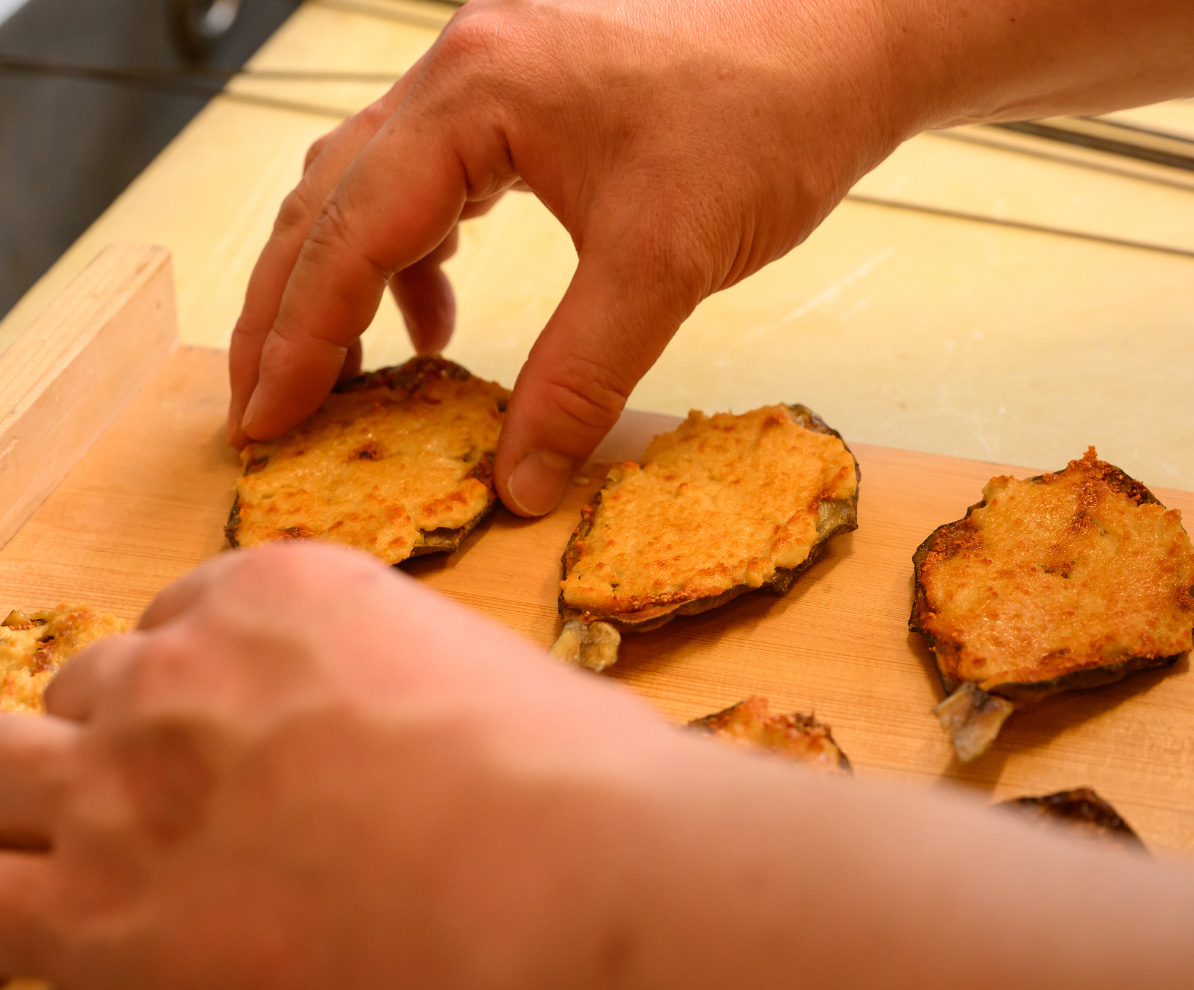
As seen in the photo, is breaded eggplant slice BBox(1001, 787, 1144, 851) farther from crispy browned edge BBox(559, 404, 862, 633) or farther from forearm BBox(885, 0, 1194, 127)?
forearm BBox(885, 0, 1194, 127)

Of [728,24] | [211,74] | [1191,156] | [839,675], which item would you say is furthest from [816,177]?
[211,74]

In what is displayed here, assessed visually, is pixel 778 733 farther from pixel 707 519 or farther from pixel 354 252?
pixel 354 252

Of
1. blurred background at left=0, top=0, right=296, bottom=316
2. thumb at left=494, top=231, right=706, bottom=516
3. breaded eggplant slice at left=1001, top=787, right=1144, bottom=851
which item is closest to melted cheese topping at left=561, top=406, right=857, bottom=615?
thumb at left=494, top=231, right=706, bottom=516

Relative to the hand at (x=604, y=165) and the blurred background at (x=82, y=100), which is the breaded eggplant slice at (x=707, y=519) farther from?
the blurred background at (x=82, y=100)

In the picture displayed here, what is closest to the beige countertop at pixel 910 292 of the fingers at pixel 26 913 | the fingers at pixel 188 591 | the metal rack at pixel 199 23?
the metal rack at pixel 199 23

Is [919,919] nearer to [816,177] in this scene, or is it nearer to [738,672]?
[738,672]
